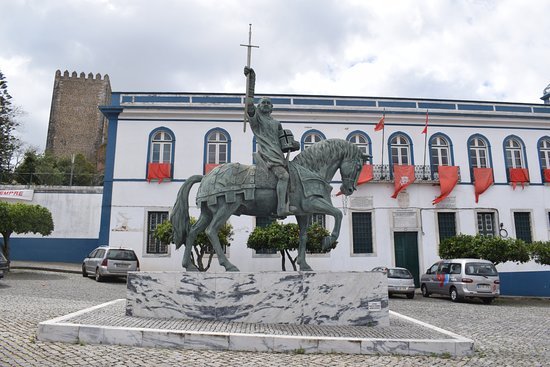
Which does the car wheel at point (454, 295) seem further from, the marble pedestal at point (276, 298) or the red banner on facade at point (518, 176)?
the marble pedestal at point (276, 298)

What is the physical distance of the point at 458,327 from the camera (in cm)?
845

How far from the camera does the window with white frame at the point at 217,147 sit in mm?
20516

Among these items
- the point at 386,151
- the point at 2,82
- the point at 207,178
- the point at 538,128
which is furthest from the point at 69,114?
the point at 207,178

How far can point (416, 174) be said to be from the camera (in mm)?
20734

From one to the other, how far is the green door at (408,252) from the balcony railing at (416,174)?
2488mm

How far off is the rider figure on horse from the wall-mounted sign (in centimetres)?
2090

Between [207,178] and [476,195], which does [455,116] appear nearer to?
[476,195]

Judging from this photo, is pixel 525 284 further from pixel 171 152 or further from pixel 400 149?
pixel 171 152

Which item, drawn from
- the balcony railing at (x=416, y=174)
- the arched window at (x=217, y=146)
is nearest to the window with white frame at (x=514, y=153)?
the balcony railing at (x=416, y=174)

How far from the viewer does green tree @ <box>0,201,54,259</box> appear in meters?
17.6

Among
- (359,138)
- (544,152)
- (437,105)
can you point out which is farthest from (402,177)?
(544,152)

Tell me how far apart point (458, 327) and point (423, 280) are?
29.1 feet

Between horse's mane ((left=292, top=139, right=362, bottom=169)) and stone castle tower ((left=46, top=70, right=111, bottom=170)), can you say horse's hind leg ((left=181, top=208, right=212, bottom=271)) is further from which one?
stone castle tower ((left=46, top=70, right=111, bottom=170))

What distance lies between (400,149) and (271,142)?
15.3m
